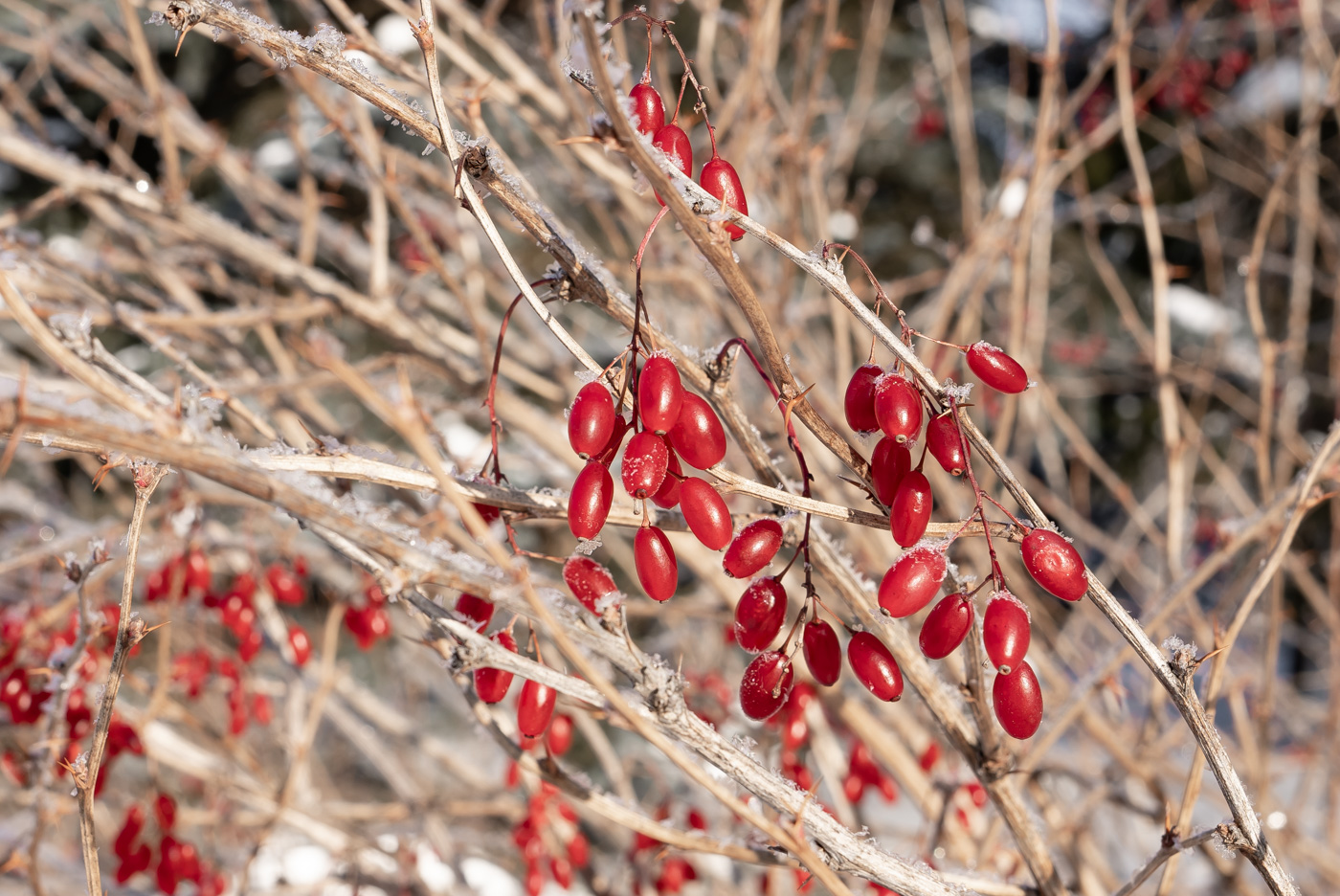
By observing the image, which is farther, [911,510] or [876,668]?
[876,668]

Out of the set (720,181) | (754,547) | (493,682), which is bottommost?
(493,682)

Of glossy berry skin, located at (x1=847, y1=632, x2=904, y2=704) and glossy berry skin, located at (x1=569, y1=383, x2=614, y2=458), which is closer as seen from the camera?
glossy berry skin, located at (x1=569, y1=383, x2=614, y2=458)

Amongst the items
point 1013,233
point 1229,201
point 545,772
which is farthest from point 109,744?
point 1229,201

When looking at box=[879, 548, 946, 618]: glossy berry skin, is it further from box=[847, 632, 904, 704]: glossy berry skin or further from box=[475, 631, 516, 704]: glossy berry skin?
box=[475, 631, 516, 704]: glossy berry skin

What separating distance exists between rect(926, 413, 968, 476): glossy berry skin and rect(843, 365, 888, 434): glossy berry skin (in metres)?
0.05

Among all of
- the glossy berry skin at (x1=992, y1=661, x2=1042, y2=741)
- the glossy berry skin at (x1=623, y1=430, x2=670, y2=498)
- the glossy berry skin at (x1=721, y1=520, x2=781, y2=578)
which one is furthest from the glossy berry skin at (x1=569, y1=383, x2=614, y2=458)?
the glossy berry skin at (x1=992, y1=661, x2=1042, y2=741)

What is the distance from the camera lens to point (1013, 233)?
1920mm

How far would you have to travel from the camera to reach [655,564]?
0.76m

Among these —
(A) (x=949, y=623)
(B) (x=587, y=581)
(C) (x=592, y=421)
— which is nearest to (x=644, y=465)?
(C) (x=592, y=421)

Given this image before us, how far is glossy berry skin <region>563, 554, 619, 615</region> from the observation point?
0.80 meters

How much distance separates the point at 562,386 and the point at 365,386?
150 cm

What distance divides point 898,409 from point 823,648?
Result: 28 cm

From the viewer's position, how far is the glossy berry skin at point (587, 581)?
796 millimetres

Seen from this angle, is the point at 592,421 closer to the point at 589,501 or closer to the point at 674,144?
the point at 589,501
